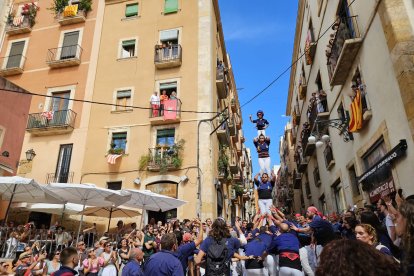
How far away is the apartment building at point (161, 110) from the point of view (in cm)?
1822

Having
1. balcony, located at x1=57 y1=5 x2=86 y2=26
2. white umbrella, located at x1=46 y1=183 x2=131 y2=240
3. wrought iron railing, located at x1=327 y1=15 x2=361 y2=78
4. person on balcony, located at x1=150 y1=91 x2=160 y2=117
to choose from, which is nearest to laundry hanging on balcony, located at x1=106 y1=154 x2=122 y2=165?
person on balcony, located at x1=150 y1=91 x2=160 y2=117

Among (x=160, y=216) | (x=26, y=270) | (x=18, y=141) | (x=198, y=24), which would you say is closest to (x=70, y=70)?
(x=18, y=141)

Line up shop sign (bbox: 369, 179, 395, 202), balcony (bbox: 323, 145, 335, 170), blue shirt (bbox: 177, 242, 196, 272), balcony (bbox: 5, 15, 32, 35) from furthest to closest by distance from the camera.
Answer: balcony (bbox: 5, 15, 32, 35), balcony (bbox: 323, 145, 335, 170), shop sign (bbox: 369, 179, 395, 202), blue shirt (bbox: 177, 242, 196, 272)

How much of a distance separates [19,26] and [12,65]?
3.37 meters

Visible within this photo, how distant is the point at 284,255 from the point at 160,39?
61.8 ft

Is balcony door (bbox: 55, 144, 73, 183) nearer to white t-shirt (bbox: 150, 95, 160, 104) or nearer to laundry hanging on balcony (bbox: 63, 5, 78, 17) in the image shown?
white t-shirt (bbox: 150, 95, 160, 104)

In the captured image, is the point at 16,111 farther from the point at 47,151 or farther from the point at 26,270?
the point at 26,270

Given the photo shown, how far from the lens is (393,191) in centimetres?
932

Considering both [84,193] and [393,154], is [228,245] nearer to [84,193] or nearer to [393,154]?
[393,154]

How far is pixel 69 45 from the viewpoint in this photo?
2278 centimetres

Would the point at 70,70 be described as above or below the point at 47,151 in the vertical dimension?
above

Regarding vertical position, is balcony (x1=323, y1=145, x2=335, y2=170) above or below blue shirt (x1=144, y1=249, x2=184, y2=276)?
above

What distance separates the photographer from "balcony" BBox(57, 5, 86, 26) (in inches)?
909

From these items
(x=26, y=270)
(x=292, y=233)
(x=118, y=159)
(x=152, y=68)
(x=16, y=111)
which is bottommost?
(x=26, y=270)
